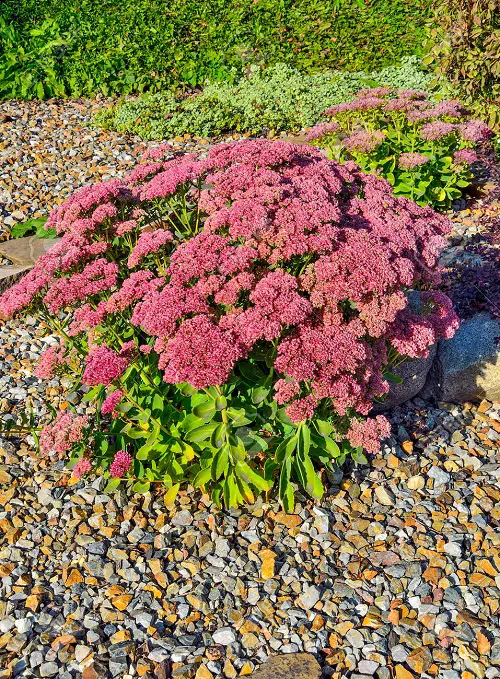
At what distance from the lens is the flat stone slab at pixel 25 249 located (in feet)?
A: 17.7

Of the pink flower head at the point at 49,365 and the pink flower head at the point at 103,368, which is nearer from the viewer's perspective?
the pink flower head at the point at 103,368

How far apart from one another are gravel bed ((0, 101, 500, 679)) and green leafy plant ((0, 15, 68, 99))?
586cm

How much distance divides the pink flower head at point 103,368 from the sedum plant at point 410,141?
304 cm

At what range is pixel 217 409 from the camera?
2916 millimetres

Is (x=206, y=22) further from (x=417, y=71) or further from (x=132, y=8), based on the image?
(x=417, y=71)

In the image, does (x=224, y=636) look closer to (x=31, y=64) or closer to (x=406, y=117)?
(x=406, y=117)

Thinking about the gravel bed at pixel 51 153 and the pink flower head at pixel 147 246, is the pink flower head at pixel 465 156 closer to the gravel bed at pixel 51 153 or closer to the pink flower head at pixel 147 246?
the gravel bed at pixel 51 153

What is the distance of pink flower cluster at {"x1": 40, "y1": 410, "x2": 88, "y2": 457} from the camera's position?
3072 millimetres

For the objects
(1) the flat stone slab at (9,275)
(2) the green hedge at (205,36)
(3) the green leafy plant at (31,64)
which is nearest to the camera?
(1) the flat stone slab at (9,275)

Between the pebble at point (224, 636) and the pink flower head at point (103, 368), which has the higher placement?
the pink flower head at point (103, 368)

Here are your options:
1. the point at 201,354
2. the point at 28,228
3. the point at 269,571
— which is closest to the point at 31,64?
the point at 28,228

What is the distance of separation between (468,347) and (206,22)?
24.6ft

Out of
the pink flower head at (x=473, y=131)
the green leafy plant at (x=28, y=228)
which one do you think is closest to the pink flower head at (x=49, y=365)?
the green leafy plant at (x=28, y=228)

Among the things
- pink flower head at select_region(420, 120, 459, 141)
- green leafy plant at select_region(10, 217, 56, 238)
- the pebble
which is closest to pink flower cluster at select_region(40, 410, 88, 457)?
the pebble
